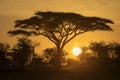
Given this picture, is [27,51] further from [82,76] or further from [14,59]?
[82,76]

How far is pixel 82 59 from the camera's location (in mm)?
67750

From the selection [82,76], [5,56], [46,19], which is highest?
[46,19]

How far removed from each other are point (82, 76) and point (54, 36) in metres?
22.0

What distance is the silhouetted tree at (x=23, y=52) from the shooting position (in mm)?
62469

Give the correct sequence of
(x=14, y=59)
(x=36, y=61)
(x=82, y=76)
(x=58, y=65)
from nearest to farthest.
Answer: (x=82, y=76)
(x=58, y=65)
(x=14, y=59)
(x=36, y=61)

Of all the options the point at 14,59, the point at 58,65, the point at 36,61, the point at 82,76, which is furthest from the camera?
the point at 36,61

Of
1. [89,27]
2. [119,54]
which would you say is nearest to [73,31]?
[89,27]

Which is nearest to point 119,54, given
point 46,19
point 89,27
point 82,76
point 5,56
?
point 89,27

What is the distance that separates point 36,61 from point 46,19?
8.59 meters

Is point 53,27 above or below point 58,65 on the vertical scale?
above

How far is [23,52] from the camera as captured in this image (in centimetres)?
6397

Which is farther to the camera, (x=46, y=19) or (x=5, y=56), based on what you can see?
(x=5, y=56)

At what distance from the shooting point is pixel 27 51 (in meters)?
64.7

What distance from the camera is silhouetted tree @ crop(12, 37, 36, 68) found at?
6247cm
